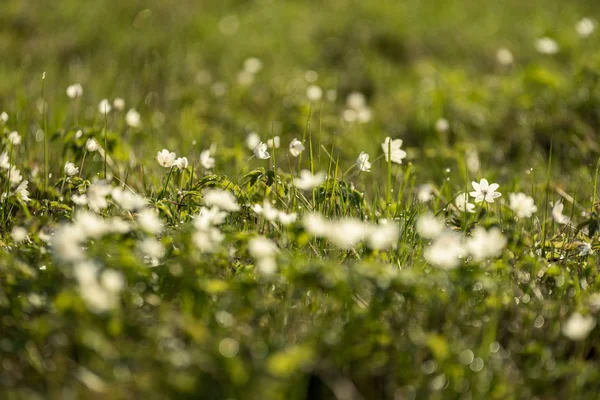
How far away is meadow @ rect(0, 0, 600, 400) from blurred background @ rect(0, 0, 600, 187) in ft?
0.09

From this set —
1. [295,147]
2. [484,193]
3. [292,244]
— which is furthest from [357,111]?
[292,244]

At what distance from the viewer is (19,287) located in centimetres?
162

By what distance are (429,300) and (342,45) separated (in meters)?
3.84

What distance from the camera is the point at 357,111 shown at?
12.9ft

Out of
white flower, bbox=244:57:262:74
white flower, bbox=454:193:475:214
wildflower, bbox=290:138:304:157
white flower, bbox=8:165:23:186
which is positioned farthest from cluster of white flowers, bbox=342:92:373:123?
white flower, bbox=8:165:23:186

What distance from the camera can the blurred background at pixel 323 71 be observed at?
12.0ft

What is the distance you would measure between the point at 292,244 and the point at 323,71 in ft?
9.40

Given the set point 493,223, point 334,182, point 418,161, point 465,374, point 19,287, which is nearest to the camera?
point 465,374

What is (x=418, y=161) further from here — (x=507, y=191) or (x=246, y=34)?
(x=246, y=34)

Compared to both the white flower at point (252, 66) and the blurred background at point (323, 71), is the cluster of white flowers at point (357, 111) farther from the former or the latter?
the white flower at point (252, 66)

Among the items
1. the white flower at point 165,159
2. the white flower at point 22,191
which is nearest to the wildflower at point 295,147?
the white flower at point 165,159

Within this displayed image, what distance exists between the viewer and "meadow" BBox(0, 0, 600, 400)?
1.46 meters

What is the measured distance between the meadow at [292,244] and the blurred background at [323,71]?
0.03 metres

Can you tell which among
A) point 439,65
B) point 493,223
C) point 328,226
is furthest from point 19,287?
point 439,65
